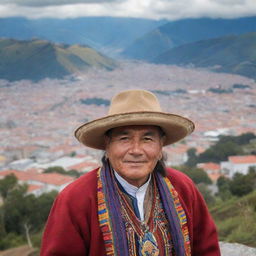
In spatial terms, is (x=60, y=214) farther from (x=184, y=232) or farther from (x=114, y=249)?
(x=184, y=232)

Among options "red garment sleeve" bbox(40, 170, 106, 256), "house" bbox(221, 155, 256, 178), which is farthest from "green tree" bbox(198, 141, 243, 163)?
"red garment sleeve" bbox(40, 170, 106, 256)

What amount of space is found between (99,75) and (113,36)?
9051 centimetres

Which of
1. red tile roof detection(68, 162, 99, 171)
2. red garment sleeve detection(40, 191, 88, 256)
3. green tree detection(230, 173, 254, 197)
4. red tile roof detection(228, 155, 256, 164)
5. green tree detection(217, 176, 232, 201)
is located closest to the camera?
red garment sleeve detection(40, 191, 88, 256)

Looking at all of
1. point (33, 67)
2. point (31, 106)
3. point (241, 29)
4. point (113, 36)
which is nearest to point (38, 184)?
point (31, 106)

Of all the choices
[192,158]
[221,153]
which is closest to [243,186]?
[221,153]

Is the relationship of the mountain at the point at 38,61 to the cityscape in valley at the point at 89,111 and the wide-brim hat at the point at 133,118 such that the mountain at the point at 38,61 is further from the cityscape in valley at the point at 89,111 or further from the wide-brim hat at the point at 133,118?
the wide-brim hat at the point at 133,118

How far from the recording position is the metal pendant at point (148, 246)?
4.53 feet

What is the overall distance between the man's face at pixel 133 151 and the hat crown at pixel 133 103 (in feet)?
0.22

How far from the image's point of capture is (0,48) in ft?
252

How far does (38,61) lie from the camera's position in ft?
250

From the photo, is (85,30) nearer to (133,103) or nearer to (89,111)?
(89,111)

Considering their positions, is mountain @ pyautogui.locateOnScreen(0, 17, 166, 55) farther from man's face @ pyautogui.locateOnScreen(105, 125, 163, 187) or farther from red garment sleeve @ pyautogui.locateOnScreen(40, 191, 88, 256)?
red garment sleeve @ pyautogui.locateOnScreen(40, 191, 88, 256)

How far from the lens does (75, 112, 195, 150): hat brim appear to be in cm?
132

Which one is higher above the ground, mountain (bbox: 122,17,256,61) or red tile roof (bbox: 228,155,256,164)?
mountain (bbox: 122,17,256,61)
